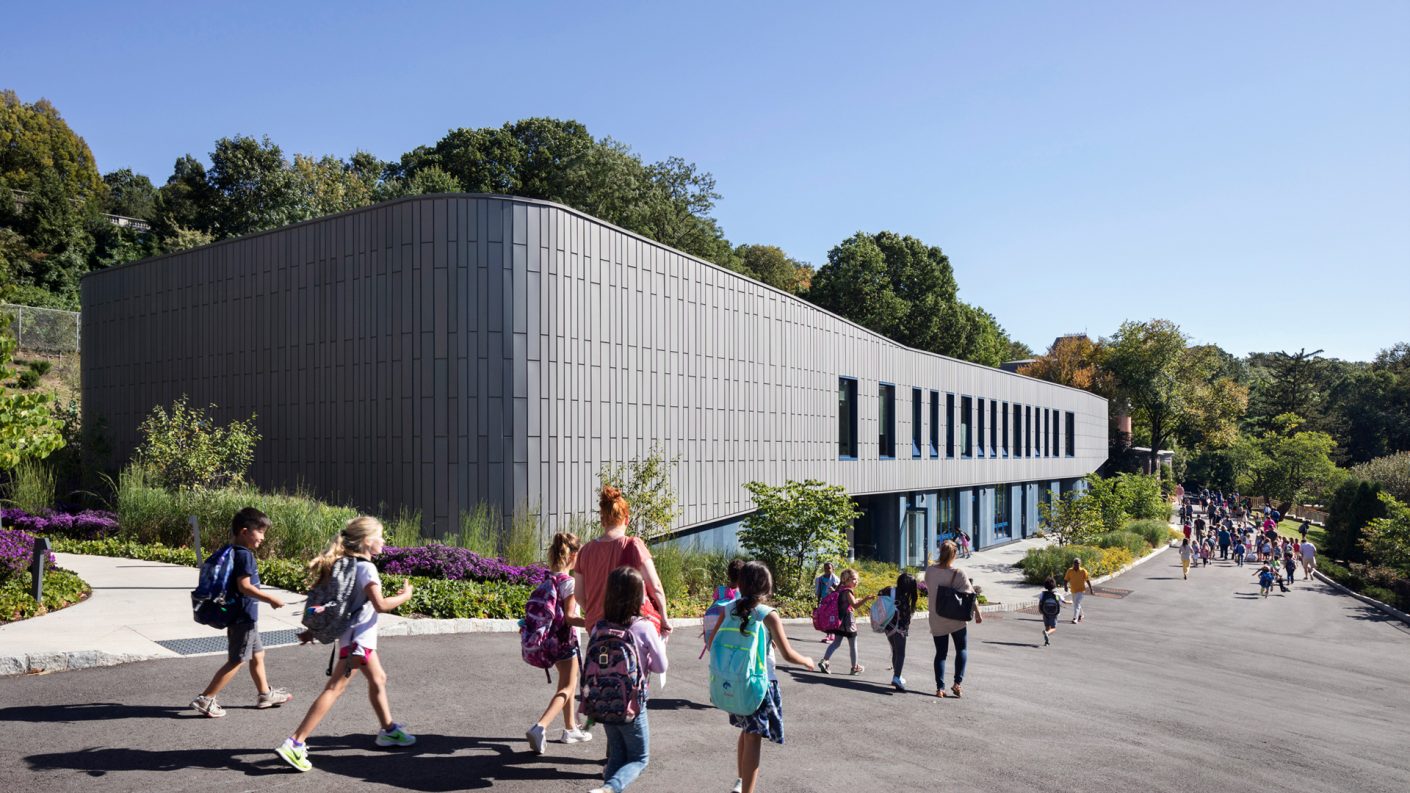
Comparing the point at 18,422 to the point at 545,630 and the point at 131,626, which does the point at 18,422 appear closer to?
the point at 131,626

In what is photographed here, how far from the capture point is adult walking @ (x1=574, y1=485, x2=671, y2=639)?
21.6 ft

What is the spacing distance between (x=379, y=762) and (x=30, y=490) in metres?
18.5

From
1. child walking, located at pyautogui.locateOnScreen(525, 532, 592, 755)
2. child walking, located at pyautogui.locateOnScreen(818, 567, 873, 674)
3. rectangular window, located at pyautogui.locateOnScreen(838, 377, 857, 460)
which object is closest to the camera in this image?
child walking, located at pyautogui.locateOnScreen(525, 532, 592, 755)

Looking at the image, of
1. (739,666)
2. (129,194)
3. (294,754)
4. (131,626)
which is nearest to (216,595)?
(294,754)

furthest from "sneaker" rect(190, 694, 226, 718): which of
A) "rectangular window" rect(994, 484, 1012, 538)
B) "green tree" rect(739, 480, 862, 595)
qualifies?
"rectangular window" rect(994, 484, 1012, 538)

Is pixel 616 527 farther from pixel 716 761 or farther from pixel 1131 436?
pixel 1131 436

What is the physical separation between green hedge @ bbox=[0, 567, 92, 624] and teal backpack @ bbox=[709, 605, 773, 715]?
9.12 meters

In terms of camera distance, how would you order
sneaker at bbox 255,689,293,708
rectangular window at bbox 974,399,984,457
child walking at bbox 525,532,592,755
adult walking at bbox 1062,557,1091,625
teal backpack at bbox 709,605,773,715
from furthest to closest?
rectangular window at bbox 974,399,984,457, adult walking at bbox 1062,557,1091,625, sneaker at bbox 255,689,293,708, child walking at bbox 525,532,592,755, teal backpack at bbox 709,605,773,715

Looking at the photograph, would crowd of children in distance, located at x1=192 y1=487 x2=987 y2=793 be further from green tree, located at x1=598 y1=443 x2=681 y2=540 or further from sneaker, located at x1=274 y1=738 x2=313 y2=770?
green tree, located at x1=598 y1=443 x2=681 y2=540

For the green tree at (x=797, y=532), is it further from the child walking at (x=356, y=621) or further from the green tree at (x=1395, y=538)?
the green tree at (x=1395, y=538)

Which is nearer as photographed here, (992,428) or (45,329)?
(45,329)

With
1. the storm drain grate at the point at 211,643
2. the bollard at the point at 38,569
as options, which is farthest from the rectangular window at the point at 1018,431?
the bollard at the point at 38,569

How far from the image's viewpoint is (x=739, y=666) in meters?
5.74

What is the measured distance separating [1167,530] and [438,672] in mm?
48448
